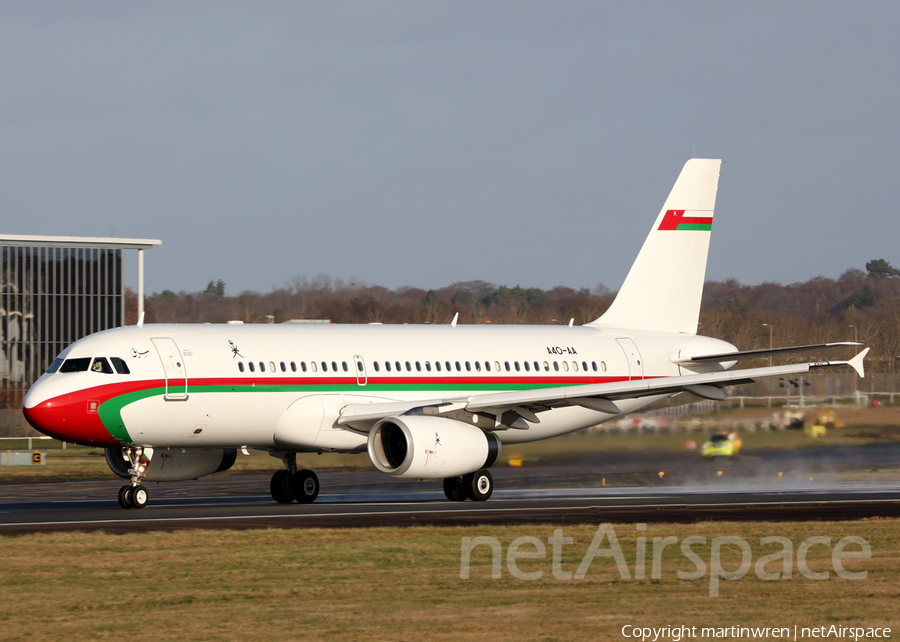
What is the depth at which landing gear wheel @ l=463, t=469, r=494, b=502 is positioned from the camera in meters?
30.9

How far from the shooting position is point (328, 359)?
3077 cm

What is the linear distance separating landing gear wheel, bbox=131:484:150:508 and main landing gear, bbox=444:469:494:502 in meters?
7.36

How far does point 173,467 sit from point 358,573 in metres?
14.2

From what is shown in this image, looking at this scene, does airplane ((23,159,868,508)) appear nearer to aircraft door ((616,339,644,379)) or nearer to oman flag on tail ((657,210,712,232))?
aircraft door ((616,339,644,379))

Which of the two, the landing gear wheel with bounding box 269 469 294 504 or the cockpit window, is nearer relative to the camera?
the cockpit window

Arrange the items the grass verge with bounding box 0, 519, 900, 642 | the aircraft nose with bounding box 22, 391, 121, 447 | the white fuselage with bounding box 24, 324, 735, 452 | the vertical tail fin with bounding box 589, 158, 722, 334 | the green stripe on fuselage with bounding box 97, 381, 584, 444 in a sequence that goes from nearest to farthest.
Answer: the grass verge with bounding box 0, 519, 900, 642 → the aircraft nose with bounding box 22, 391, 121, 447 → the green stripe on fuselage with bounding box 97, 381, 584, 444 → the white fuselage with bounding box 24, 324, 735, 452 → the vertical tail fin with bounding box 589, 158, 722, 334

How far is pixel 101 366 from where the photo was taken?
28062mm

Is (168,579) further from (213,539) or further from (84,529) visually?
(84,529)

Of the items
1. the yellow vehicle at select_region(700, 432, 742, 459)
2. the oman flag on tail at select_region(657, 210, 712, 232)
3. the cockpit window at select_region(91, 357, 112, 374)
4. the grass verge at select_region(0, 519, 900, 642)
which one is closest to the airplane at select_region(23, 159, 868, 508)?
the cockpit window at select_region(91, 357, 112, 374)

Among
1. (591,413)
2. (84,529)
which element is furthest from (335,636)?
(591,413)

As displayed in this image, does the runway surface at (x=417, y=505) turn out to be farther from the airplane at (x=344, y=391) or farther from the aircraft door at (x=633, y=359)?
the aircraft door at (x=633, y=359)

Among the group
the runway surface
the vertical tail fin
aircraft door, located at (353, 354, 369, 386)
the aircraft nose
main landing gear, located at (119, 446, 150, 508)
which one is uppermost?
the vertical tail fin

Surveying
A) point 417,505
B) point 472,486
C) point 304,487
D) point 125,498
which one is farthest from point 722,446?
point 125,498

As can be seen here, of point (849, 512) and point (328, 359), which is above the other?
point (328, 359)
